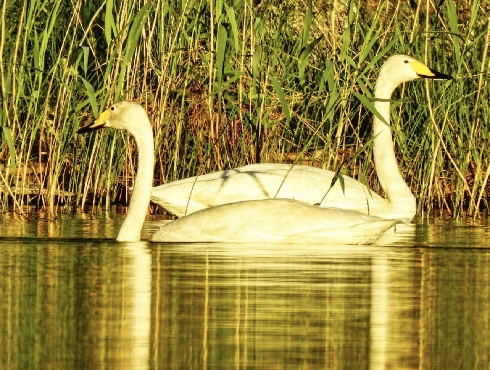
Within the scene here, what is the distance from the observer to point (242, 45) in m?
11.4

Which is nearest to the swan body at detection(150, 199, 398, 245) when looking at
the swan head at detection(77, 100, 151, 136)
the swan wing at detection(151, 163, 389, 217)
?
the swan head at detection(77, 100, 151, 136)

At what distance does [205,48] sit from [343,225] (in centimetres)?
288

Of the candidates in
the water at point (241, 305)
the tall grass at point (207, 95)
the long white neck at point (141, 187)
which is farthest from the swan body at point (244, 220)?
the tall grass at point (207, 95)

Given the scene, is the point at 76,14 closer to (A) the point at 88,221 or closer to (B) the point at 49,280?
(A) the point at 88,221

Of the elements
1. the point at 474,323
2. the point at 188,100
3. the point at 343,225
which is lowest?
the point at 474,323

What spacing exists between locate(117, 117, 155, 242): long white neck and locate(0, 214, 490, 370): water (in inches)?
8.6

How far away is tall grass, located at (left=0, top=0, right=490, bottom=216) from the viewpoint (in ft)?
36.1

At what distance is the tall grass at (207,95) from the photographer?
1099 cm

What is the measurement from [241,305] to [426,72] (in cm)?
541

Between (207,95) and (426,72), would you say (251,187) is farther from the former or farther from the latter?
(426,72)

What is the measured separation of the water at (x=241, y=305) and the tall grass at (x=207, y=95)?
1.61m

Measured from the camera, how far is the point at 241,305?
6570 mm

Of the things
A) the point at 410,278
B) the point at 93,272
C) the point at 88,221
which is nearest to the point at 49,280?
the point at 93,272

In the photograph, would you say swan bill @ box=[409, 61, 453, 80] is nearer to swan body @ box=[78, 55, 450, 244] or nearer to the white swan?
the white swan
